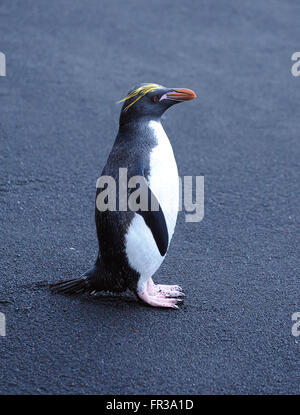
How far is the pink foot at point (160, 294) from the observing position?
10.3 ft

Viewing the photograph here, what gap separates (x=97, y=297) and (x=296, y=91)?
13.1ft

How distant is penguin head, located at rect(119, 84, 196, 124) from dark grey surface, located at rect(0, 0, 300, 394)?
1064 mm

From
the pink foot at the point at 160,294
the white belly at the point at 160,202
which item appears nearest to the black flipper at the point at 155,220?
the white belly at the point at 160,202

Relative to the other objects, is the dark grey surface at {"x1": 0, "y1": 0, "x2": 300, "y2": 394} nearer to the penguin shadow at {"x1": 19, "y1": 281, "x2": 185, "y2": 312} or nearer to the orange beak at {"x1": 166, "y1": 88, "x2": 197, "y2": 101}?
the penguin shadow at {"x1": 19, "y1": 281, "x2": 185, "y2": 312}

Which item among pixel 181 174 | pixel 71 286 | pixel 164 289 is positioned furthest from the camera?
pixel 181 174

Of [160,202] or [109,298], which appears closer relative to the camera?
[160,202]

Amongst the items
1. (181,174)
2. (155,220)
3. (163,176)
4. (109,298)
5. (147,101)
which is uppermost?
(147,101)

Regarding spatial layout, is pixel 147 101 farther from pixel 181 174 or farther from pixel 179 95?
pixel 181 174

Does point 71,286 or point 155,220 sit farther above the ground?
point 155,220

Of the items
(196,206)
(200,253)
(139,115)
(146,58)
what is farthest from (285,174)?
(146,58)

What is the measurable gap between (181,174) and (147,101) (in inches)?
70.0

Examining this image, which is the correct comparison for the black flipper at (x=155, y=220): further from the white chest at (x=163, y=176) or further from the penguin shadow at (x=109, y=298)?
the penguin shadow at (x=109, y=298)

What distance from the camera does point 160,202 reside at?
297 centimetres

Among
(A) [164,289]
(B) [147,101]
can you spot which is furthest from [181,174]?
(B) [147,101]
